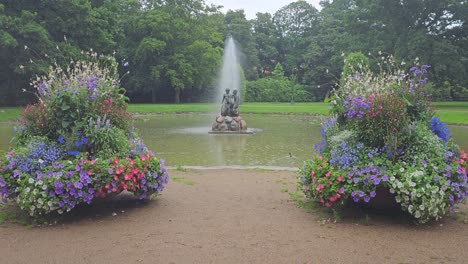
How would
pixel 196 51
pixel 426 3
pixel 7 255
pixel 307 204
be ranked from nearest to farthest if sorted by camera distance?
pixel 7 255, pixel 307 204, pixel 426 3, pixel 196 51

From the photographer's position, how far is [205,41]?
44.8 meters

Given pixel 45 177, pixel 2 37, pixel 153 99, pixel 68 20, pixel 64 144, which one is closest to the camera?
pixel 45 177

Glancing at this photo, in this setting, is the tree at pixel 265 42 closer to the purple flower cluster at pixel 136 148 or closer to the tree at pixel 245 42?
the tree at pixel 245 42

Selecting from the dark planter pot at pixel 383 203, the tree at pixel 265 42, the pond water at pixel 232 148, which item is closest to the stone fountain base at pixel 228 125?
the pond water at pixel 232 148

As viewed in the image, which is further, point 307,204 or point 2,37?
point 2,37

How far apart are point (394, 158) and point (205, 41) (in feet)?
135

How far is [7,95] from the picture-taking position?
34594 mm

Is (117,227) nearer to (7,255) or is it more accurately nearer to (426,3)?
(7,255)

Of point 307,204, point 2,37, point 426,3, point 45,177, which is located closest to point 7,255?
point 45,177

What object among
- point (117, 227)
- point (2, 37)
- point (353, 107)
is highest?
point (2, 37)

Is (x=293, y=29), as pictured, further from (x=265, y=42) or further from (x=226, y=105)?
(x=226, y=105)

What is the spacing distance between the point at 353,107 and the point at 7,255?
4.14 m

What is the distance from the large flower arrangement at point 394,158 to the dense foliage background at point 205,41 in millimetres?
18518

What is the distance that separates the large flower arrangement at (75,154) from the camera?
4750mm
